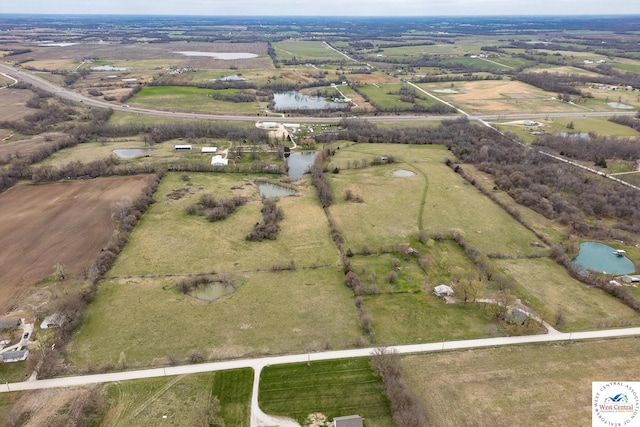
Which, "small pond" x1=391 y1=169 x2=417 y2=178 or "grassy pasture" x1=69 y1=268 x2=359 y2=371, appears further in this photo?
"small pond" x1=391 y1=169 x2=417 y2=178

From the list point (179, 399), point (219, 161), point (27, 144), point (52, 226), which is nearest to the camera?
point (179, 399)

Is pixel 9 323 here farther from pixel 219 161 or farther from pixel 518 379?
pixel 518 379

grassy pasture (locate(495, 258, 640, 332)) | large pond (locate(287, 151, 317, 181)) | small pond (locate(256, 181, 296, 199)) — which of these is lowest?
grassy pasture (locate(495, 258, 640, 332))

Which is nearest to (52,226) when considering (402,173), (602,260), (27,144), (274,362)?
(27,144)

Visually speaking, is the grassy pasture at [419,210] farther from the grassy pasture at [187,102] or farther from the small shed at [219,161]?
the grassy pasture at [187,102]

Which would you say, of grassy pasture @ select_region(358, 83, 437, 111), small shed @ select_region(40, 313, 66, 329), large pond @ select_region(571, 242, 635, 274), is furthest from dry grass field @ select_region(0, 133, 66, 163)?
large pond @ select_region(571, 242, 635, 274)

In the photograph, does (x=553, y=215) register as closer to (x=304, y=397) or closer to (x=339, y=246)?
(x=339, y=246)

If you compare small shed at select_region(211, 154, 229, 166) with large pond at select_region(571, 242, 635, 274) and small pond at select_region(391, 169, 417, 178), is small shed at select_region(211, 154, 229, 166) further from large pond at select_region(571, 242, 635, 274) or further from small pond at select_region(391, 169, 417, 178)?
large pond at select_region(571, 242, 635, 274)

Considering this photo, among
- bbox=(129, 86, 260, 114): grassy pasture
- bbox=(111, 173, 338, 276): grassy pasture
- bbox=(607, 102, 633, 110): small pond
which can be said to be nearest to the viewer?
bbox=(111, 173, 338, 276): grassy pasture

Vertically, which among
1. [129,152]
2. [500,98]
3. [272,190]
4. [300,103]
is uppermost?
[500,98]
